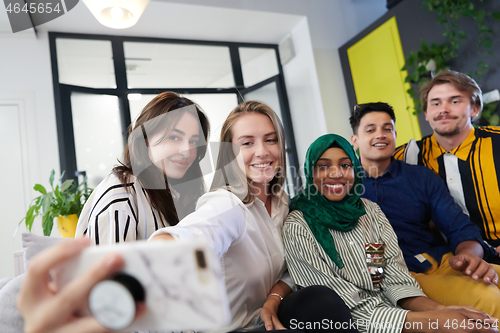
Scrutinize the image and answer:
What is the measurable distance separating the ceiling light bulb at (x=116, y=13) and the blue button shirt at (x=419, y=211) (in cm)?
148


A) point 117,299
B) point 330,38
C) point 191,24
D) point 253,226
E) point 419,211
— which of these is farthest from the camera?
point 330,38

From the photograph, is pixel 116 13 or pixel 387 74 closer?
pixel 116 13

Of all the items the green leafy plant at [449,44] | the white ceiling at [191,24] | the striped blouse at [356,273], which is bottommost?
the striped blouse at [356,273]

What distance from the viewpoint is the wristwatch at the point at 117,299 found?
12.1 inches

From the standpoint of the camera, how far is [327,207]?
1229mm

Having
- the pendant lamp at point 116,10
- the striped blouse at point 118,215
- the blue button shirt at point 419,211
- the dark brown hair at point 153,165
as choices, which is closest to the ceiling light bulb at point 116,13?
the pendant lamp at point 116,10

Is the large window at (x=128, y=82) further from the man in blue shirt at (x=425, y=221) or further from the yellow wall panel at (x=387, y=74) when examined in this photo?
the man in blue shirt at (x=425, y=221)

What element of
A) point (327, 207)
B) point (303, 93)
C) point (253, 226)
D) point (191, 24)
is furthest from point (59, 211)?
point (303, 93)

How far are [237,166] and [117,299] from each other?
3.06 ft

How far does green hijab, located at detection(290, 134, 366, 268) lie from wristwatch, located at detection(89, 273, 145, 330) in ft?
2.95

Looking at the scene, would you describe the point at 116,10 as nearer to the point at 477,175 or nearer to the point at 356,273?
the point at 356,273

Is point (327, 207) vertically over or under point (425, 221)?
over

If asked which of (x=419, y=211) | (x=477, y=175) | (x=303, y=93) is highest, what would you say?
(x=303, y=93)

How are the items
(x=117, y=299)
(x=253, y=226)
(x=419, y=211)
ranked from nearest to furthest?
(x=117, y=299)
(x=253, y=226)
(x=419, y=211)
